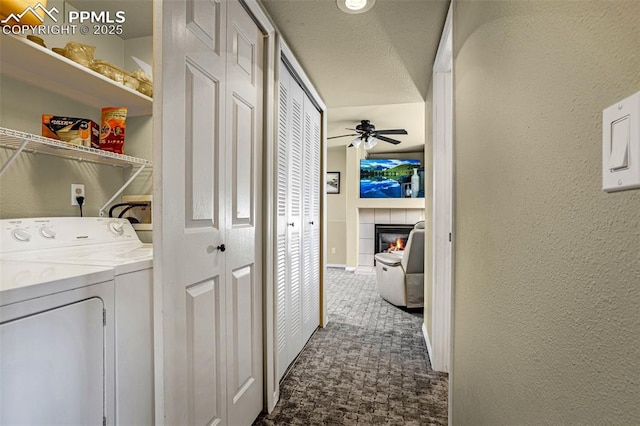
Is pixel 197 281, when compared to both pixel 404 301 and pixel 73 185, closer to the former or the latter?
pixel 73 185

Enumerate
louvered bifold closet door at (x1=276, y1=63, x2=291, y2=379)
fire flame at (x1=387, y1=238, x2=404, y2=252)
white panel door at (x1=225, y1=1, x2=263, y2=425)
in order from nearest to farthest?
white panel door at (x1=225, y1=1, x2=263, y2=425) → louvered bifold closet door at (x1=276, y1=63, x2=291, y2=379) → fire flame at (x1=387, y1=238, x2=404, y2=252)

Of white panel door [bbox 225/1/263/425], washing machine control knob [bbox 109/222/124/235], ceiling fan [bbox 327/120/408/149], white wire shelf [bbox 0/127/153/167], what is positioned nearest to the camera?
white wire shelf [bbox 0/127/153/167]

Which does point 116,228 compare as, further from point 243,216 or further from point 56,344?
point 56,344

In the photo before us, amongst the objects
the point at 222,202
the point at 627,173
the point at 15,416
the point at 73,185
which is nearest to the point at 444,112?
the point at 222,202

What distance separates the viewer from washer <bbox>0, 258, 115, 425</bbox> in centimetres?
67

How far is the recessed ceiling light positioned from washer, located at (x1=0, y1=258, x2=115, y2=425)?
5.21 feet

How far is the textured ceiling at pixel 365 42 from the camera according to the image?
1738 mm

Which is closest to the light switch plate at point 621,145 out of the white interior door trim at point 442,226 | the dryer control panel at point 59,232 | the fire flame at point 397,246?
the dryer control panel at point 59,232

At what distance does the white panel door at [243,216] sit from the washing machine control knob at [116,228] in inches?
23.3

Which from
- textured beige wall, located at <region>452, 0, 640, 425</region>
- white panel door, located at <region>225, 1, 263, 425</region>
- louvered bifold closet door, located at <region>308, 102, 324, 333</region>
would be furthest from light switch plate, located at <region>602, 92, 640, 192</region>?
louvered bifold closet door, located at <region>308, 102, 324, 333</region>

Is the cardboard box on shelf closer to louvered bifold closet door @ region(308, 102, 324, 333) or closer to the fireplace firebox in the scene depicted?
louvered bifold closet door @ region(308, 102, 324, 333)

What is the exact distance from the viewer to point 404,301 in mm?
3777
